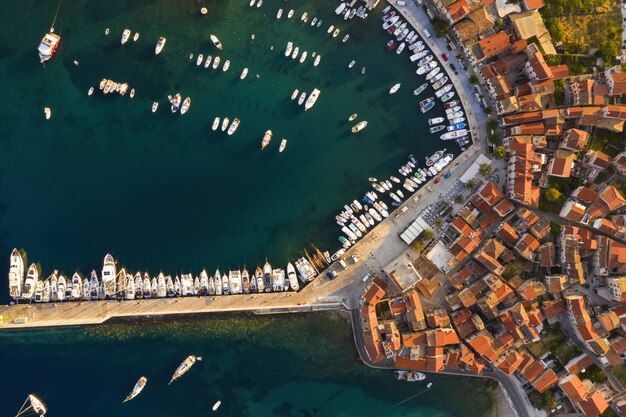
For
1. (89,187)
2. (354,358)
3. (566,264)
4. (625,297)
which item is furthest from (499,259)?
(89,187)

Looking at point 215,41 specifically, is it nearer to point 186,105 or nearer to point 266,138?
point 186,105

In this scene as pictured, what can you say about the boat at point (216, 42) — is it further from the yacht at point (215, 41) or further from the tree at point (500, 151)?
the tree at point (500, 151)

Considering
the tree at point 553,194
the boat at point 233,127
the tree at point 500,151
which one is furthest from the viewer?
the boat at point 233,127

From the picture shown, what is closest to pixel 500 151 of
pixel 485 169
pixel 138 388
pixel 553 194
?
pixel 485 169

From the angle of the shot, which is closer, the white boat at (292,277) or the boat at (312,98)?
the white boat at (292,277)

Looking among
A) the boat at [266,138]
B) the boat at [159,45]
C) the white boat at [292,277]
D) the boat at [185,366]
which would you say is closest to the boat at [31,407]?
the boat at [185,366]

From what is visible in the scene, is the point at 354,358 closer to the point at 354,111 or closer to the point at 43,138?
the point at 354,111
